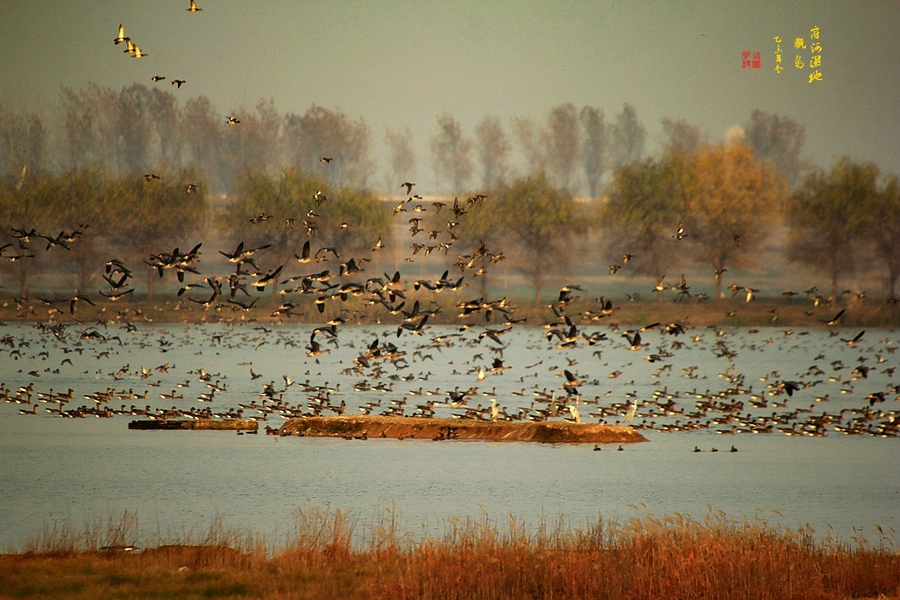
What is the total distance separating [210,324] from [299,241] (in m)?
14.9

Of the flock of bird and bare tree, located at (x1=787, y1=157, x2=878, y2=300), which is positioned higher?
bare tree, located at (x1=787, y1=157, x2=878, y2=300)

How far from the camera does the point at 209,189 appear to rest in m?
135

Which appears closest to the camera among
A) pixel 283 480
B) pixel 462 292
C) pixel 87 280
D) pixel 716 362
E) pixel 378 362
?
pixel 283 480

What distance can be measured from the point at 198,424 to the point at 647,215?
82872 mm

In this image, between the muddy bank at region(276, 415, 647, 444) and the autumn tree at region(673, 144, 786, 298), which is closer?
the muddy bank at region(276, 415, 647, 444)

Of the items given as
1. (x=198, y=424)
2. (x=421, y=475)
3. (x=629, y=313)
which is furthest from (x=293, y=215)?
(x=421, y=475)

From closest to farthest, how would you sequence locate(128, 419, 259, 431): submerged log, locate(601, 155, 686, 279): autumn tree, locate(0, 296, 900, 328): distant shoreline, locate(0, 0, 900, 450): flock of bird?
locate(0, 0, 900, 450): flock of bird, locate(128, 419, 259, 431): submerged log, locate(0, 296, 900, 328): distant shoreline, locate(601, 155, 686, 279): autumn tree

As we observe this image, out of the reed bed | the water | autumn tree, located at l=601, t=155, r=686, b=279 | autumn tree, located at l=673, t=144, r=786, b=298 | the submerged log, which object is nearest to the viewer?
the reed bed

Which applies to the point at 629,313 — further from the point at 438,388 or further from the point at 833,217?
the point at 438,388

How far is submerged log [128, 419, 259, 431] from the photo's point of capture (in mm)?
40031

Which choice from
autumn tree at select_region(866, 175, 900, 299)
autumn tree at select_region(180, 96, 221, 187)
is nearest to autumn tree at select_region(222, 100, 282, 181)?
autumn tree at select_region(180, 96, 221, 187)

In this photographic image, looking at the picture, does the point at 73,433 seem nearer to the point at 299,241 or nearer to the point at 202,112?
the point at 299,241

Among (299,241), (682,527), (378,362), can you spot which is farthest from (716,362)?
(682,527)

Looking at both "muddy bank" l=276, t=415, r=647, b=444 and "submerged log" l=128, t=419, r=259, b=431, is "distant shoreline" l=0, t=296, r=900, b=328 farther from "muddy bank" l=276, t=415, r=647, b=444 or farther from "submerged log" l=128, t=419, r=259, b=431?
"muddy bank" l=276, t=415, r=647, b=444
